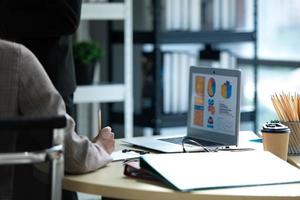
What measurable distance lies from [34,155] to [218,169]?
1.99 ft

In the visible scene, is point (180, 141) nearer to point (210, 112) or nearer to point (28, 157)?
point (210, 112)

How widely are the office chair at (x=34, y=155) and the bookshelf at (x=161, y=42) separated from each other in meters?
2.68

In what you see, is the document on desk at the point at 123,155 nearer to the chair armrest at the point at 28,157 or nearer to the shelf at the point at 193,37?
the chair armrest at the point at 28,157

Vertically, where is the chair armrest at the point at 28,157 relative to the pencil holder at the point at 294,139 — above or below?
above

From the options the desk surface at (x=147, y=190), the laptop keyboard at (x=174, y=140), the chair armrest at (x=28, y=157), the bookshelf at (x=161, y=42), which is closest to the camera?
the chair armrest at (x=28, y=157)

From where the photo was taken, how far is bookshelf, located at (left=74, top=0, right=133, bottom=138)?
371 centimetres

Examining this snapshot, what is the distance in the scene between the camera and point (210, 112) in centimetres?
207

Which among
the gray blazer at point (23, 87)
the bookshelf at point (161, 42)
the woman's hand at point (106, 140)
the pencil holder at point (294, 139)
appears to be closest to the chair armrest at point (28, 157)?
the gray blazer at point (23, 87)

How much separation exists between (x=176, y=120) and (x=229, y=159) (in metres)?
2.30

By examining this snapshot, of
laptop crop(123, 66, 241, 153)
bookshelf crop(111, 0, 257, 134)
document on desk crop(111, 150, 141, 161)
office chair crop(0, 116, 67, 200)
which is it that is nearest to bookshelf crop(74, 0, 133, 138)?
bookshelf crop(111, 0, 257, 134)

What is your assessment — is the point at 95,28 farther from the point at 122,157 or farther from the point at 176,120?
the point at 122,157

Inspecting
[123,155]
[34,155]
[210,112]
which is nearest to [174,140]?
[210,112]

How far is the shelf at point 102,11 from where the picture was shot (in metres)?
3.69

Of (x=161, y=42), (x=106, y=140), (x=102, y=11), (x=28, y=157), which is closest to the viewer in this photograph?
(x=28, y=157)
